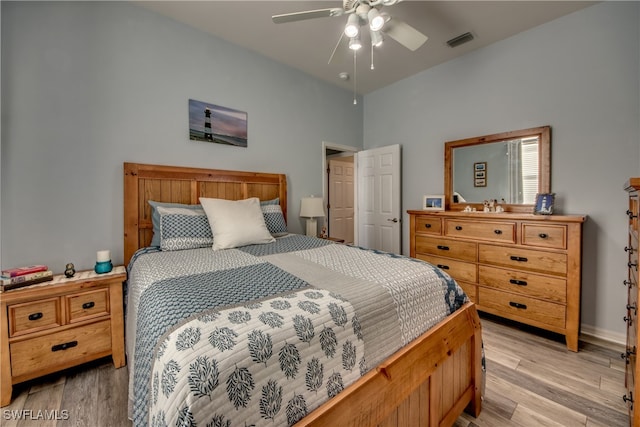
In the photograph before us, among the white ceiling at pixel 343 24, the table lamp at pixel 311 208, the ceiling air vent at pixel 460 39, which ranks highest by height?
the white ceiling at pixel 343 24

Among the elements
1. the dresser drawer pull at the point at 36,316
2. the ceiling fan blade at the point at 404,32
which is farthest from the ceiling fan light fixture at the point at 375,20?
the dresser drawer pull at the point at 36,316

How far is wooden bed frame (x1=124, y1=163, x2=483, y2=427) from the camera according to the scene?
2.93ft

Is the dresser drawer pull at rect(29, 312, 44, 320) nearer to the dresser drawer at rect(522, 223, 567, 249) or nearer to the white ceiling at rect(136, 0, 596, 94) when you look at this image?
the white ceiling at rect(136, 0, 596, 94)

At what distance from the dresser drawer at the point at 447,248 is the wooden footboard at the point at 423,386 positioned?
1.30 m

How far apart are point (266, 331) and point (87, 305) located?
1756 mm

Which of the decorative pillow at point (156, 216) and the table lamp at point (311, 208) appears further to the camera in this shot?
the table lamp at point (311, 208)

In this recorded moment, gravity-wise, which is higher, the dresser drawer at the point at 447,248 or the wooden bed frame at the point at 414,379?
the dresser drawer at the point at 447,248

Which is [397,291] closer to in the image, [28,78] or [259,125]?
[259,125]

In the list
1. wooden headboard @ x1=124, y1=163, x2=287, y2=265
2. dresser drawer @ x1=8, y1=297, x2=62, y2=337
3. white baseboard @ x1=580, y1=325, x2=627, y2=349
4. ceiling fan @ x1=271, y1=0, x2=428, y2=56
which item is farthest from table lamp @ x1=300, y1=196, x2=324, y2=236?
white baseboard @ x1=580, y1=325, x2=627, y2=349

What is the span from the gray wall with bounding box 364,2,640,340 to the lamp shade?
1986 millimetres

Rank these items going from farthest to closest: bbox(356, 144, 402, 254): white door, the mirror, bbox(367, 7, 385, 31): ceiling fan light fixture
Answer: bbox(356, 144, 402, 254): white door < the mirror < bbox(367, 7, 385, 31): ceiling fan light fixture

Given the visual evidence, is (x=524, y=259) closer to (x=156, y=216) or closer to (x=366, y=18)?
(x=366, y=18)

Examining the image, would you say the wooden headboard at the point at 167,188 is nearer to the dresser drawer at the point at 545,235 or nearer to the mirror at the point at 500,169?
the mirror at the point at 500,169

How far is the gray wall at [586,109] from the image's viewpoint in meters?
2.18
